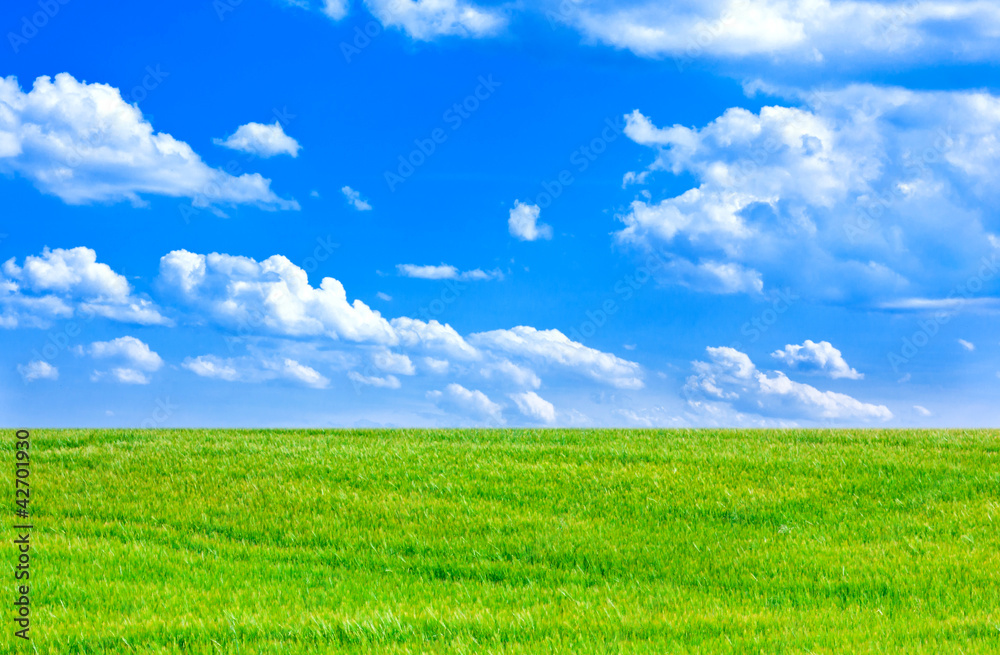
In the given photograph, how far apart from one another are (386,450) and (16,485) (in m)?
7.48

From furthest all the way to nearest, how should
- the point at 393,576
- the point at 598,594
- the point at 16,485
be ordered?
the point at 16,485
the point at 393,576
the point at 598,594

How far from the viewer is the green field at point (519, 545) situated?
26.0 feet

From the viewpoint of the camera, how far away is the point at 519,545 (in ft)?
37.6

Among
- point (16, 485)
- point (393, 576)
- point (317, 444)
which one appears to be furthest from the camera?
point (317, 444)

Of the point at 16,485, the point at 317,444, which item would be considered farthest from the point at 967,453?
the point at 16,485

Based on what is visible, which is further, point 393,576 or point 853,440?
point 853,440

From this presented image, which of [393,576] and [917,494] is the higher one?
[917,494]

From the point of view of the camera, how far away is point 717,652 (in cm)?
719

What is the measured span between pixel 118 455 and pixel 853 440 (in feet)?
56.2

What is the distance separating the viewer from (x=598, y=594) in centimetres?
948

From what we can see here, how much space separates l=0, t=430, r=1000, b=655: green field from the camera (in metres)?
7.92

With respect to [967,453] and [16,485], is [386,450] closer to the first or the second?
[16,485]

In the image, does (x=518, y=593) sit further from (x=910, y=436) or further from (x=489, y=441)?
(x=910, y=436)

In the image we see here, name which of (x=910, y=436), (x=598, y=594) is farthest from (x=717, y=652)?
(x=910, y=436)
